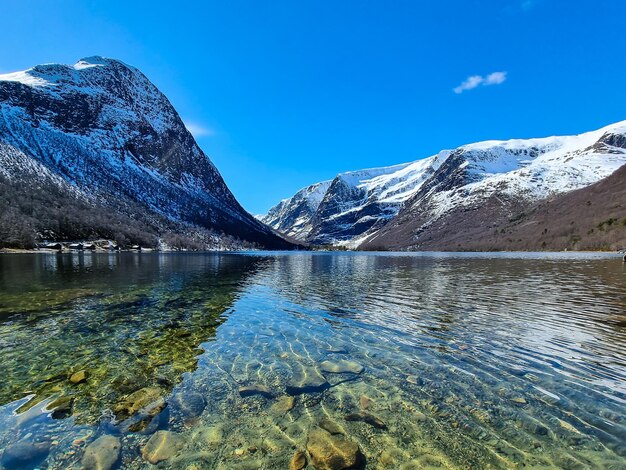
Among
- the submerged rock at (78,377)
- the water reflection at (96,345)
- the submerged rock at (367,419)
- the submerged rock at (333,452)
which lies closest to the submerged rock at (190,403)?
the water reflection at (96,345)

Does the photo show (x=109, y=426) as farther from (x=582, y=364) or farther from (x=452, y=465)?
(x=582, y=364)

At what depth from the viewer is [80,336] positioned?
19188 millimetres

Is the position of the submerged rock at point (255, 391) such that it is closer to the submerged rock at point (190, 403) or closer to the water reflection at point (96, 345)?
the submerged rock at point (190, 403)

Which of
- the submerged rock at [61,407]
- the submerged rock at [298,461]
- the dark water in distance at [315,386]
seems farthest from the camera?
the submerged rock at [61,407]

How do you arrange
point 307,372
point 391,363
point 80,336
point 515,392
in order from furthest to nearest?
point 80,336 < point 391,363 < point 307,372 < point 515,392

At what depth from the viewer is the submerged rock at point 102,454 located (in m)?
8.01

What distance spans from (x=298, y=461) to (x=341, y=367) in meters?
6.74

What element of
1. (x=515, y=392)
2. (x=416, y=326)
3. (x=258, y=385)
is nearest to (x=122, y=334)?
(x=258, y=385)

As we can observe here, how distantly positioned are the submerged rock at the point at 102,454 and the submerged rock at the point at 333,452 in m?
4.81

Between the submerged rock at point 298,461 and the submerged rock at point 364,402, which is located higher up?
the submerged rock at point 298,461

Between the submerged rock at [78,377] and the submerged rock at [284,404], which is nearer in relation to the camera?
the submerged rock at [284,404]

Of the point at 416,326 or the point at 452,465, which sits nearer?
the point at 452,465

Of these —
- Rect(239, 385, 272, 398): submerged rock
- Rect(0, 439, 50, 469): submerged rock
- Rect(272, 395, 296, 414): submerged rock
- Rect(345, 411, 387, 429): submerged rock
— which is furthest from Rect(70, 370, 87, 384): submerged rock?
Rect(345, 411, 387, 429): submerged rock

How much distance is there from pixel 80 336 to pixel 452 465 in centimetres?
1983
